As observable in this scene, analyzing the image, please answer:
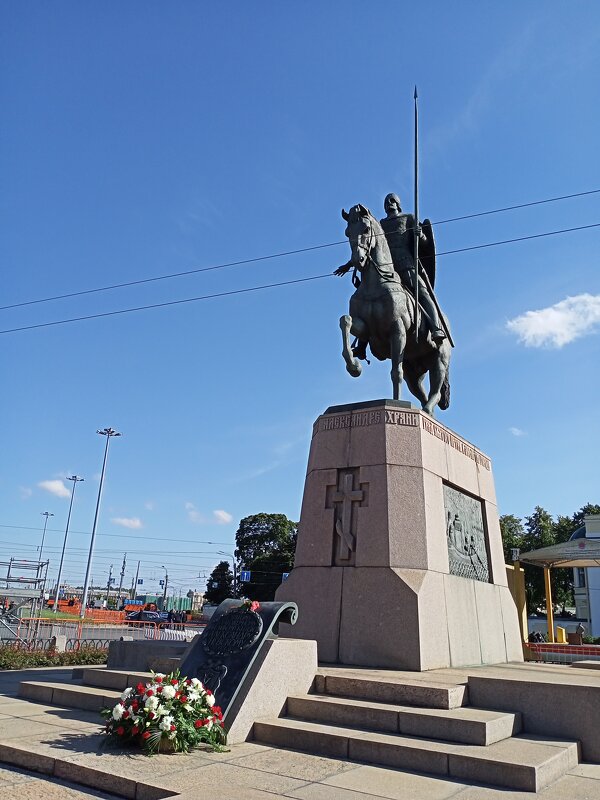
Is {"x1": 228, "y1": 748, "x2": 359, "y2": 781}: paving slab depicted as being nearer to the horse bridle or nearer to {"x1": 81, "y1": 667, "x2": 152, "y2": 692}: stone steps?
{"x1": 81, "y1": 667, "x2": 152, "y2": 692}: stone steps

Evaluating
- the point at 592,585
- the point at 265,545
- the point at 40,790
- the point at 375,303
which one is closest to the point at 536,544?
the point at 592,585

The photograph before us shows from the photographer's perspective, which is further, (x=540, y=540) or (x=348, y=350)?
(x=540, y=540)

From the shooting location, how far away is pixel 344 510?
10016 mm

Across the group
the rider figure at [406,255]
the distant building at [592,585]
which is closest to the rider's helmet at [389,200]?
the rider figure at [406,255]

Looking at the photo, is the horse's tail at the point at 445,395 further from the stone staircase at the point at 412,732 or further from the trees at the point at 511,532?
the trees at the point at 511,532

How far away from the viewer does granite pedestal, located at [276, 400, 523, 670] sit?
8.77 meters

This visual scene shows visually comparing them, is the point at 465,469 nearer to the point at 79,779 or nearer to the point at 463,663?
the point at 463,663

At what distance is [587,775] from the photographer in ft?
17.9

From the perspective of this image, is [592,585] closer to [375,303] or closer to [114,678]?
[375,303]

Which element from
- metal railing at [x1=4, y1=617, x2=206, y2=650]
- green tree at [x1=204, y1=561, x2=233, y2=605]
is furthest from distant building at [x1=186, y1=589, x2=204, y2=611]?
metal railing at [x1=4, y1=617, x2=206, y2=650]

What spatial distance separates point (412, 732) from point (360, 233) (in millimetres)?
7674

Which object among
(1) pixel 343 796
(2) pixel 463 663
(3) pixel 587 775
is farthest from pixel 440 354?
(1) pixel 343 796

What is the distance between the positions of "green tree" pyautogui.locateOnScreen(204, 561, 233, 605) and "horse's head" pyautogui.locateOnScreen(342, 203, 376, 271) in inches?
2366

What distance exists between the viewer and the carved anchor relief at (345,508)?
965 cm
